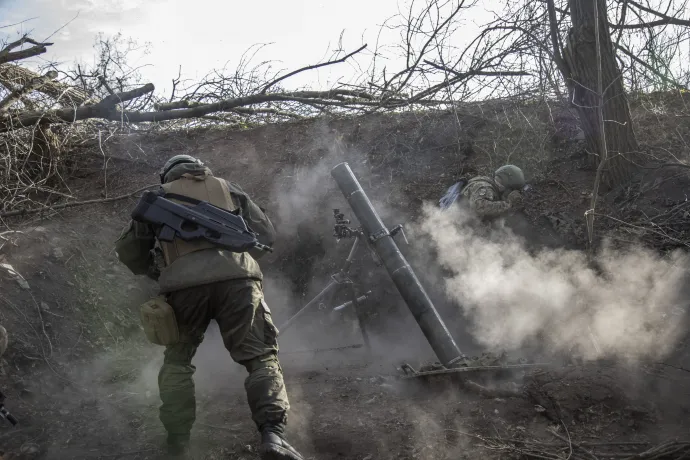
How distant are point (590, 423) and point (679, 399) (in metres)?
0.66

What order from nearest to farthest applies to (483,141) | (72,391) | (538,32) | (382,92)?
(72,391)
(538,32)
(483,141)
(382,92)

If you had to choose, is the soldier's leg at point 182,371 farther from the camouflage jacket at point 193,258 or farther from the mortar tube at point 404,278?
the mortar tube at point 404,278

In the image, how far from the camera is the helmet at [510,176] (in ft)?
19.2

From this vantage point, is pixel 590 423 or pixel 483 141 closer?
pixel 590 423

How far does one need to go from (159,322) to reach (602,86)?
5095mm

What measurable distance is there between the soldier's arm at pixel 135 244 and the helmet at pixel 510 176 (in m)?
3.78

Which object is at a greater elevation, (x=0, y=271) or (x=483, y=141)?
(x=483, y=141)

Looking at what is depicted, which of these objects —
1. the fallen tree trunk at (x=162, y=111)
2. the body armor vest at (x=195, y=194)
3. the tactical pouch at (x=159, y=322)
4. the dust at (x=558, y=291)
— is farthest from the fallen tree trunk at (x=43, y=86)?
the dust at (x=558, y=291)

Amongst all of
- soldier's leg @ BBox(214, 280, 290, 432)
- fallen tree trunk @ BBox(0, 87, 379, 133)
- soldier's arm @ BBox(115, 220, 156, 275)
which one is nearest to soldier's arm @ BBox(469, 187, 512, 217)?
fallen tree trunk @ BBox(0, 87, 379, 133)

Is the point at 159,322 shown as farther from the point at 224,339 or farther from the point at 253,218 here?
the point at 253,218

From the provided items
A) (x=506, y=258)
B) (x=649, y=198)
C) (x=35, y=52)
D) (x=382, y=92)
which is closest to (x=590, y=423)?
(x=506, y=258)

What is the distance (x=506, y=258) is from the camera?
579 centimetres

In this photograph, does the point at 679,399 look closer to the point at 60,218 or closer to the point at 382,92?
the point at 382,92

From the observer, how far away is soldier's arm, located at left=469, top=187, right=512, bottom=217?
5645 millimetres
